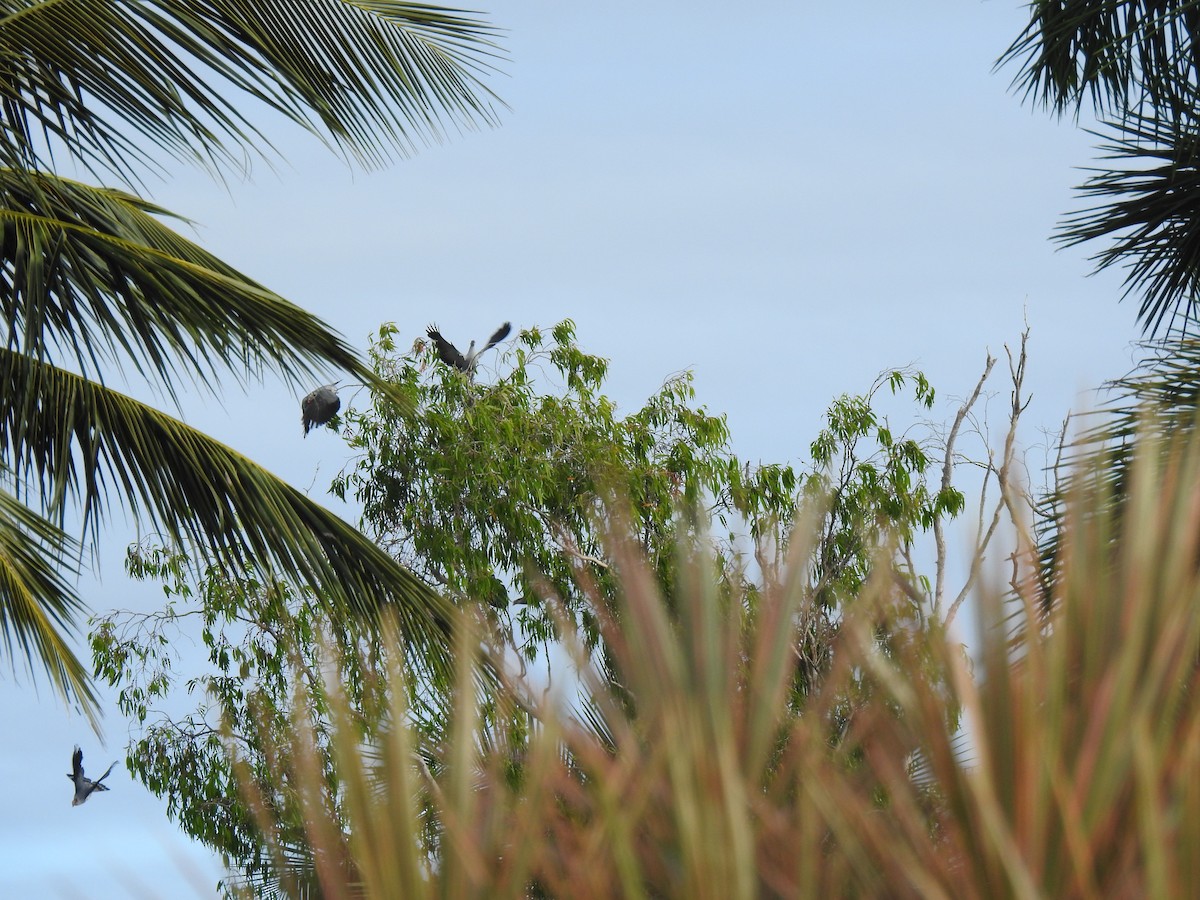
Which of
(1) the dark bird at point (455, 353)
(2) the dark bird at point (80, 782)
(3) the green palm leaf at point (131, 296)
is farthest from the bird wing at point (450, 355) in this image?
(3) the green palm leaf at point (131, 296)

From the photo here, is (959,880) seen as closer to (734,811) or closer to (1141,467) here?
(734,811)

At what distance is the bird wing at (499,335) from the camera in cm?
1287

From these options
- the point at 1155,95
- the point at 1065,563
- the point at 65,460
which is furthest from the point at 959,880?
the point at 1155,95

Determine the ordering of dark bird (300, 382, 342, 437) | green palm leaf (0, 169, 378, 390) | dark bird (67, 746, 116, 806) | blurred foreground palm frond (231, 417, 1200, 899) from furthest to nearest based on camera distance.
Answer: dark bird (300, 382, 342, 437) < dark bird (67, 746, 116, 806) < green palm leaf (0, 169, 378, 390) < blurred foreground palm frond (231, 417, 1200, 899)

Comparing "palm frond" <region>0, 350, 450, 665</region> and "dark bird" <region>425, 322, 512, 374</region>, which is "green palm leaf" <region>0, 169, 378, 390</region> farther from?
"dark bird" <region>425, 322, 512, 374</region>

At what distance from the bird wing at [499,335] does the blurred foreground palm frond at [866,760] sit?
11.9m

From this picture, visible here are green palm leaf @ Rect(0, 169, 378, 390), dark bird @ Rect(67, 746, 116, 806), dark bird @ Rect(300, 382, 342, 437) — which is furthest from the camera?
dark bird @ Rect(300, 382, 342, 437)

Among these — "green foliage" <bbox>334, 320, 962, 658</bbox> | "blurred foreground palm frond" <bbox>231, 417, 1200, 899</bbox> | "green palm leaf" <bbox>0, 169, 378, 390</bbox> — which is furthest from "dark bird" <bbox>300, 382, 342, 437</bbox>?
"blurred foreground palm frond" <bbox>231, 417, 1200, 899</bbox>

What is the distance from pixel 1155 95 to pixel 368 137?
Result: 4.58 meters

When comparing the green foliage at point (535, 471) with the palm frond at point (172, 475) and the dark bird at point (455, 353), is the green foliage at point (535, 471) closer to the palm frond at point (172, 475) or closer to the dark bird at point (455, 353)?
the dark bird at point (455, 353)

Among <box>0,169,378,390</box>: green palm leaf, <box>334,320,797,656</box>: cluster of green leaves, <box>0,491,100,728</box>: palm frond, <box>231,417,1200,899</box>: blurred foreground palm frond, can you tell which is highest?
<box>334,320,797,656</box>: cluster of green leaves

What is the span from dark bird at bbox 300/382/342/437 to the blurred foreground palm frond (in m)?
11.8

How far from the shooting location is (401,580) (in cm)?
532

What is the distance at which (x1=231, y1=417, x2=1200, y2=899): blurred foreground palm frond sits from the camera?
0.84 metres
